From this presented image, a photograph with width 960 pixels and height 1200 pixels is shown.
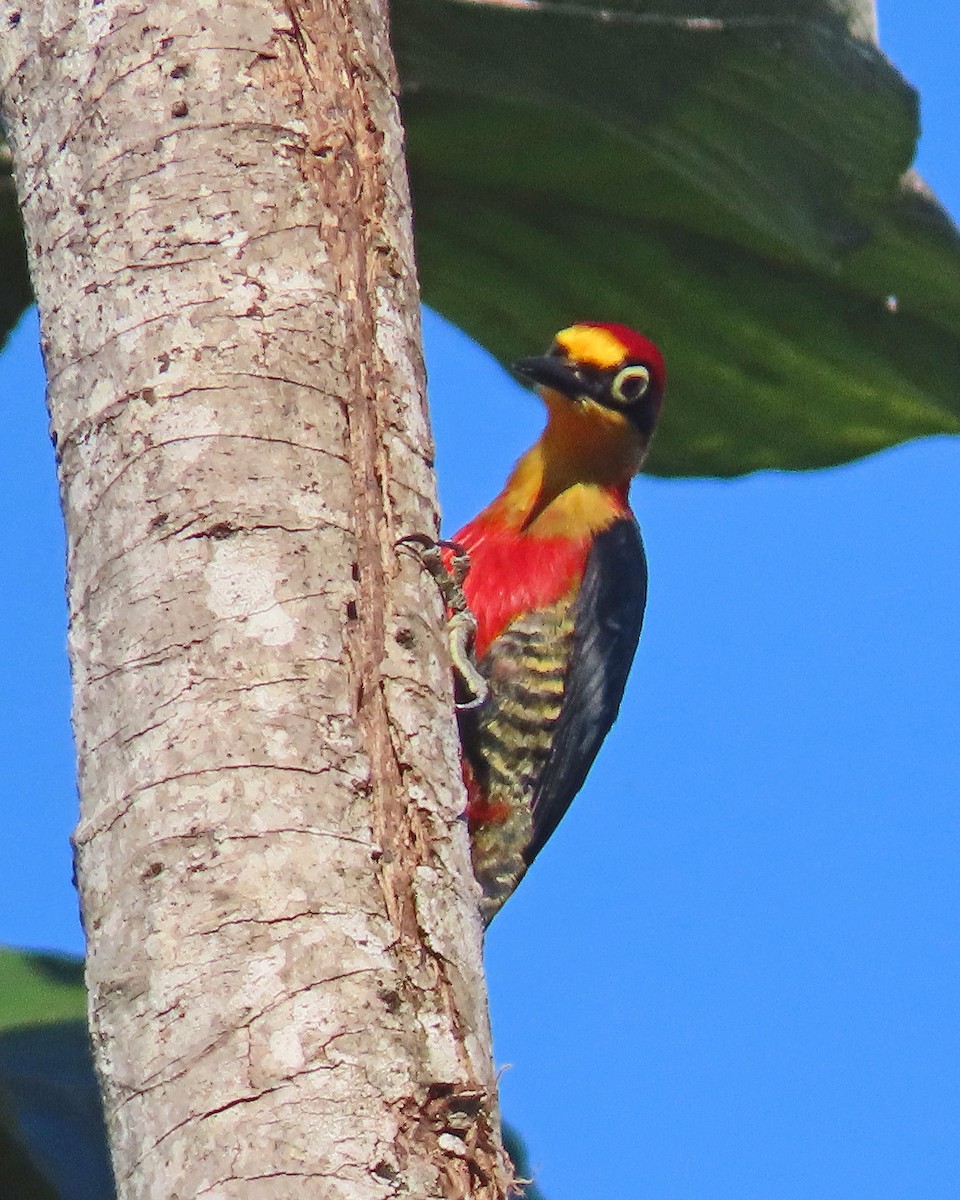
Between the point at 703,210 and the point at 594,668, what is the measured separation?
1278 millimetres

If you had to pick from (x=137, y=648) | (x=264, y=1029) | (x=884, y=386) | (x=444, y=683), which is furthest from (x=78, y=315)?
(x=884, y=386)

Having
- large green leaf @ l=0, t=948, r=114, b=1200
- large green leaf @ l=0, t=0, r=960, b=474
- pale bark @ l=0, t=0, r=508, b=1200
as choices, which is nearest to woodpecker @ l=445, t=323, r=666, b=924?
large green leaf @ l=0, t=0, r=960, b=474

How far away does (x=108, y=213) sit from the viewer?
2.55 metres

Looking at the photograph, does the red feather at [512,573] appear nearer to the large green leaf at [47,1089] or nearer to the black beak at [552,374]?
the black beak at [552,374]

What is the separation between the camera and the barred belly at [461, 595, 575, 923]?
13.8 feet

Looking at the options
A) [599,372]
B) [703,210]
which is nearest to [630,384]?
[599,372]

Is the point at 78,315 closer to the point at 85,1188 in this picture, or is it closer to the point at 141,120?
the point at 141,120

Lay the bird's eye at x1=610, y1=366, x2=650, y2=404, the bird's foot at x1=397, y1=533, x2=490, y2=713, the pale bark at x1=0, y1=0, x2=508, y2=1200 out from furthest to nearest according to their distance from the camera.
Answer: the bird's eye at x1=610, y1=366, x2=650, y2=404, the bird's foot at x1=397, y1=533, x2=490, y2=713, the pale bark at x1=0, y1=0, x2=508, y2=1200

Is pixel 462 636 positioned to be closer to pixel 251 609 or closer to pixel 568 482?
pixel 568 482

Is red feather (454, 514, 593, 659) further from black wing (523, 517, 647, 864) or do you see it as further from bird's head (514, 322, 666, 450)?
bird's head (514, 322, 666, 450)

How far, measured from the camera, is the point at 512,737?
171 inches

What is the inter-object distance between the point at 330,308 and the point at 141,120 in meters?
0.40

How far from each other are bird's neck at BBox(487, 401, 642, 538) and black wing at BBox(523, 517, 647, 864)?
3.6 inches

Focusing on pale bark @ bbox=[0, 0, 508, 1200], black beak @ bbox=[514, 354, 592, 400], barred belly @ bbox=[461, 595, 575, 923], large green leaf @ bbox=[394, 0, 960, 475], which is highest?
large green leaf @ bbox=[394, 0, 960, 475]
